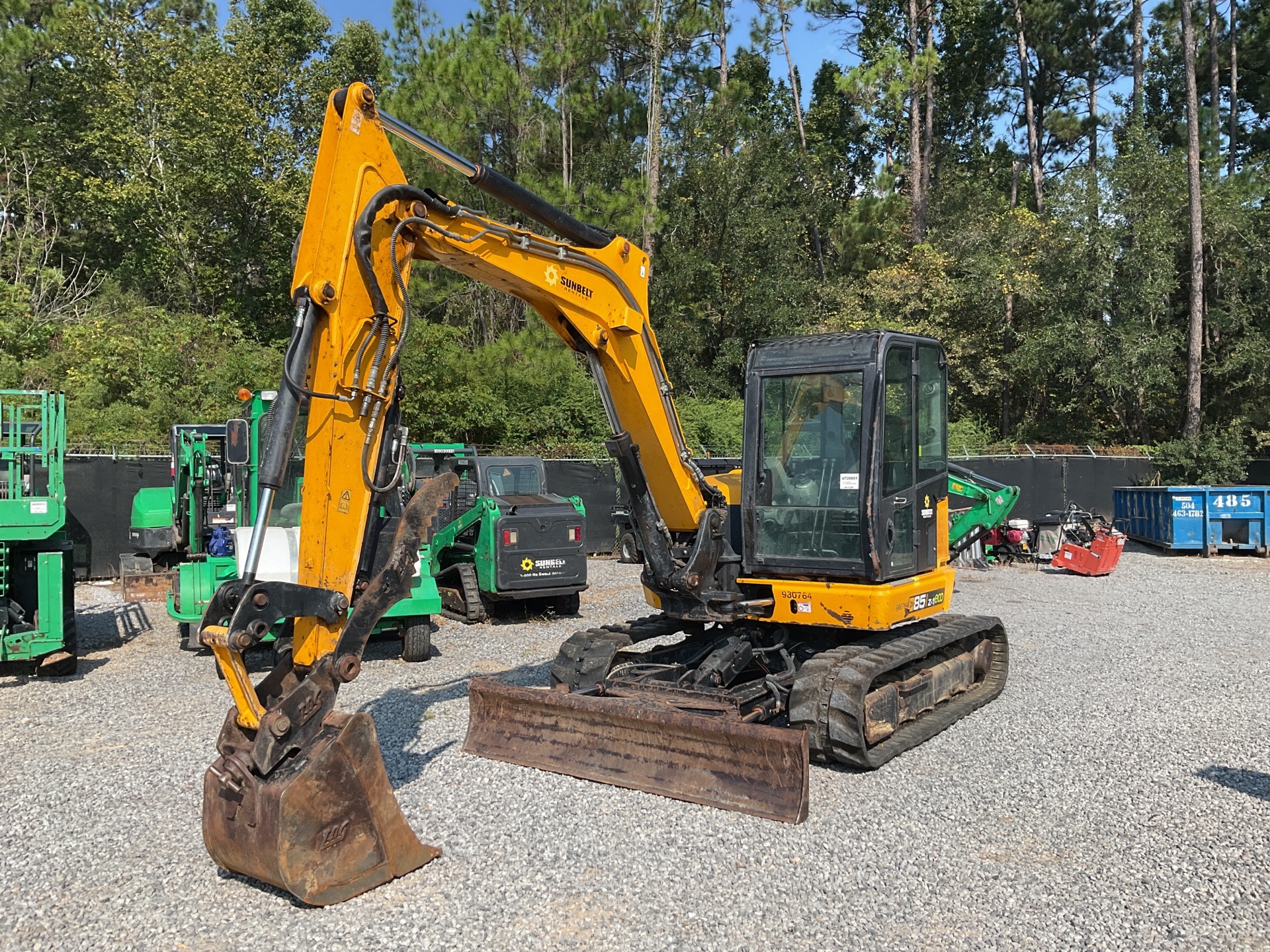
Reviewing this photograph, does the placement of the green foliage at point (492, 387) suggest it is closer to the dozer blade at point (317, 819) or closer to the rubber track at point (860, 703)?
the rubber track at point (860, 703)

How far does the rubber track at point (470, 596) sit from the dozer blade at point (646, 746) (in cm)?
527

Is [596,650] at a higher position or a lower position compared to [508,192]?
lower

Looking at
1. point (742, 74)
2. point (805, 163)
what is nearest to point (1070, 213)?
point (805, 163)

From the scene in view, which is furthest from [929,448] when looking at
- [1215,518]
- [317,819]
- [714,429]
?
[714,429]

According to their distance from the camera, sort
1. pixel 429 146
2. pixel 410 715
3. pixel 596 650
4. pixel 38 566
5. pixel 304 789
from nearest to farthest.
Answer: pixel 304 789 < pixel 429 146 < pixel 596 650 < pixel 410 715 < pixel 38 566

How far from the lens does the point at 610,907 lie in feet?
14.4

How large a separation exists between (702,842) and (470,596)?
7183 millimetres

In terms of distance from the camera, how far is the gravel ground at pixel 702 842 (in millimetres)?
4184

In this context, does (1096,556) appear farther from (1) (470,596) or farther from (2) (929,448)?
(2) (929,448)

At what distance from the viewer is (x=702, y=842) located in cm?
511

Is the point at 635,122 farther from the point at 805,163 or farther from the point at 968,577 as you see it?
the point at 968,577

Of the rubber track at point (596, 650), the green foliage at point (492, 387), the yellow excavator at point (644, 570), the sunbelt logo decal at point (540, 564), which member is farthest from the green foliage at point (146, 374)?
the yellow excavator at point (644, 570)

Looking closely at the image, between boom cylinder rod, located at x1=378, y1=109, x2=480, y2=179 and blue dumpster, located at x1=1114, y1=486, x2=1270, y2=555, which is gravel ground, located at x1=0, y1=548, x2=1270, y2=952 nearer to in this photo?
boom cylinder rod, located at x1=378, y1=109, x2=480, y2=179

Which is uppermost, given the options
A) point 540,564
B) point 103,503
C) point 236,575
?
point 103,503
